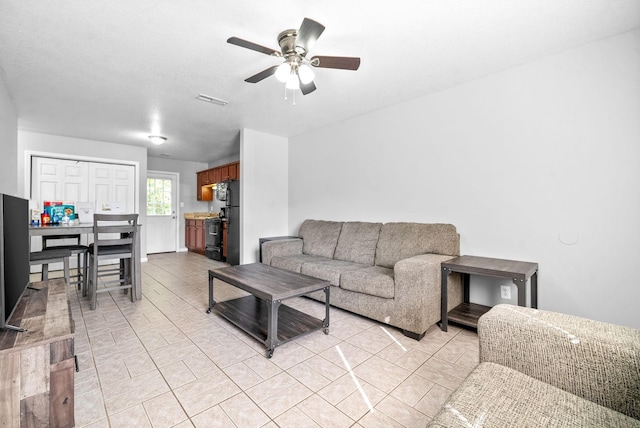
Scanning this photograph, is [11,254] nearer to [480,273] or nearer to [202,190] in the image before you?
[480,273]

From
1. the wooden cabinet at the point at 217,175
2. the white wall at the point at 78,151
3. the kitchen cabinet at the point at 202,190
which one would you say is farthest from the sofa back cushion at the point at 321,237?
the kitchen cabinet at the point at 202,190

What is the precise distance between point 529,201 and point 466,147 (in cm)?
79

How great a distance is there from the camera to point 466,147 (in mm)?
2926

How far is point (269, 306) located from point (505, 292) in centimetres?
Result: 224

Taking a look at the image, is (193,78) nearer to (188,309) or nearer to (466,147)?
(188,309)

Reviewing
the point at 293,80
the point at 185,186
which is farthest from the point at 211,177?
the point at 293,80

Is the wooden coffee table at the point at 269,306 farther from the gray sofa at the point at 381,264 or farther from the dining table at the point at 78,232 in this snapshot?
the dining table at the point at 78,232

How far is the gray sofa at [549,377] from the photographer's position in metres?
0.83

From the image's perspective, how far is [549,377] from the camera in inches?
40.9

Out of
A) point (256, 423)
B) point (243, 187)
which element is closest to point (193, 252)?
point (243, 187)

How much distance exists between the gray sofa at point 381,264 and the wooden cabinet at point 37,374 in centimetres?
211

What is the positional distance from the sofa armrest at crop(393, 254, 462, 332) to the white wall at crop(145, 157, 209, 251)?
20.8 feet

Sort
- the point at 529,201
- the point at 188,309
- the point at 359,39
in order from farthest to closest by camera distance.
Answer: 1. the point at 188,309
2. the point at 529,201
3. the point at 359,39

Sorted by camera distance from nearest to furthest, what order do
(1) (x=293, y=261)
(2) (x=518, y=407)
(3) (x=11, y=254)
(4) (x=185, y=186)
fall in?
(2) (x=518, y=407), (3) (x=11, y=254), (1) (x=293, y=261), (4) (x=185, y=186)
